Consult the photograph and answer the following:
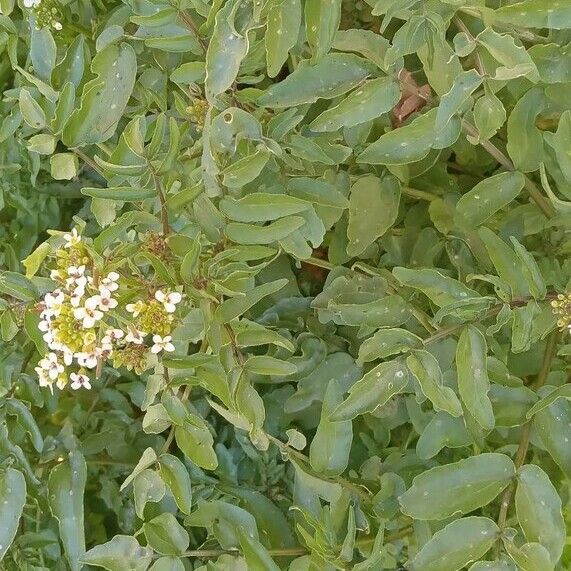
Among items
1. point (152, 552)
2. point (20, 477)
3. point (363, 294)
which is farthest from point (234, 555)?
point (363, 294)

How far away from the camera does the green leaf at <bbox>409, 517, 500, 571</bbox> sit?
3.09 feet

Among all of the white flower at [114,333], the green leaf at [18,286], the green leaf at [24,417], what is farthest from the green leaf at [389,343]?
the green leaf at [24,417]

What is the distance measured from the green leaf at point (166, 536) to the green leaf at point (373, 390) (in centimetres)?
28

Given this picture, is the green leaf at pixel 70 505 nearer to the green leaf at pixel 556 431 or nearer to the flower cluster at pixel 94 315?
the flower cluster at pixel 94 315

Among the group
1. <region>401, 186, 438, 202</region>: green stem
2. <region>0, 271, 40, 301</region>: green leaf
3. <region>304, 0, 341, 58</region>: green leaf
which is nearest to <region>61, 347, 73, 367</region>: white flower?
<region>0, 271, 40, 301</region>: green leaf

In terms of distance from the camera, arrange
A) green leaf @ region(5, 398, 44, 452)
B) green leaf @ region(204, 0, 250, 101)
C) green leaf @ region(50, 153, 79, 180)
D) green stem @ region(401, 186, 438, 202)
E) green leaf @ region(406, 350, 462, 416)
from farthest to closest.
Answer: green stem @ region(401, 186, 438, 202) < green leaf @ region(5, 398, 44, 452) < green leaf @ region(50, 153, 79, 180) < green leaf @ region(406, 350, 462, 416) < green leaf @ region(204, 0, 250, 101)

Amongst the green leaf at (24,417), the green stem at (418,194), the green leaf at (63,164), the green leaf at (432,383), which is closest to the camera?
the green leaf at (432,383)

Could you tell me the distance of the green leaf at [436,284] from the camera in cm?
97

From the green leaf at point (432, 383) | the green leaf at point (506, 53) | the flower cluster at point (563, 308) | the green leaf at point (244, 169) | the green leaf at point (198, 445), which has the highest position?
the green leaf at point (506, 53)

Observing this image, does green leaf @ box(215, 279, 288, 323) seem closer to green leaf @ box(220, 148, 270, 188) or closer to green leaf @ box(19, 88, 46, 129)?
green leaf @ box(220, 148, 270, 188)

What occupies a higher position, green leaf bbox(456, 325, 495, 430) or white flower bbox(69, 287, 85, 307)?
white flower bbox(69, 287, 85, 307)

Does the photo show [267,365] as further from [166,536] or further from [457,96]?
[457,96]

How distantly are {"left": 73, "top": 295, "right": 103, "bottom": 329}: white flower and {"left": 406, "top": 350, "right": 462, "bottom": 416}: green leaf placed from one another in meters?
0.39

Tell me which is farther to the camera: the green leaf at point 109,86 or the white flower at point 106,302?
the green leaf at point 109,86
